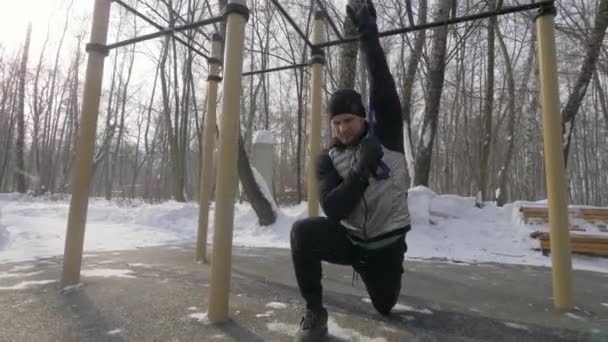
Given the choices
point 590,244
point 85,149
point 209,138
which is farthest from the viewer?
point 590,244

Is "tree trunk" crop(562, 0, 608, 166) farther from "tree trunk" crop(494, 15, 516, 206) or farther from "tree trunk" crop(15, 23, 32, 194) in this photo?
"tree trunk" crop(15, 23, 32, 194)

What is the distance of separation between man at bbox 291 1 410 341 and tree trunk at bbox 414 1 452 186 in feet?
18.3

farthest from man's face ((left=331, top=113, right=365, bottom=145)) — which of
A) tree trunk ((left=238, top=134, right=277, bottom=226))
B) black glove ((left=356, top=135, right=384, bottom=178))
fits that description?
tree trunk ((left=238, top=134, right=277, bottom=226))

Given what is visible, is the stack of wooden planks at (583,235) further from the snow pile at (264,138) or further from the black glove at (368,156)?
the snow pile at (264,138)

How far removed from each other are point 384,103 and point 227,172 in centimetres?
85

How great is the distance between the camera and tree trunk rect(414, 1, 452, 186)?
23.2 ft

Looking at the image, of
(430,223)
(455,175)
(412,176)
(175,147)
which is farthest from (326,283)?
(455,175)

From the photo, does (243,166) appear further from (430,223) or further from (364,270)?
(364,270)

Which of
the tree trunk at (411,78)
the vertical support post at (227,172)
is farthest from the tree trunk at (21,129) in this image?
the vertical support post at (227,172)

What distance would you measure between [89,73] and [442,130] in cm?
2318

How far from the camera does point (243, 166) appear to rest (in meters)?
6.86

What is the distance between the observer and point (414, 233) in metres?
5.82

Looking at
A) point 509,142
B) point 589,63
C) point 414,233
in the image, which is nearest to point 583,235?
point 414,233

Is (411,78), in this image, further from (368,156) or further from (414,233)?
(368,156)
